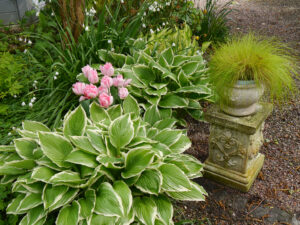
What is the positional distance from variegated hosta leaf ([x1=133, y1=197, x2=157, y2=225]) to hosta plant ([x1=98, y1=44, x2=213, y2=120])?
3.39ft

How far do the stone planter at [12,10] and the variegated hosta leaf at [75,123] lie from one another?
144 inches

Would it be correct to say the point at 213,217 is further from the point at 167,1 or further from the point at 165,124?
the point at 167,1

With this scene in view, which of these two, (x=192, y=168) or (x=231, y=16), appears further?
(x=231, y=16)

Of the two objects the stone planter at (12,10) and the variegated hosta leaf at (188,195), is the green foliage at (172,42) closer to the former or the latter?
the variegated hosta leaf at (188,195)

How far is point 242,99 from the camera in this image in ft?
7.34

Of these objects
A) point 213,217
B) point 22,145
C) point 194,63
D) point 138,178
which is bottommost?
point 213,217

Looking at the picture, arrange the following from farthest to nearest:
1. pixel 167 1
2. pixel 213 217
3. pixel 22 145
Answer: pixel 167 1 → pixel 213 217 → pixel 22 145

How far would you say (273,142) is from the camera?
3264mm

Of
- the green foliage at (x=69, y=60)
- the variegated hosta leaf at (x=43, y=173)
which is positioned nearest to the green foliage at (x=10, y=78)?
the green foliage at (x=69, y=60)

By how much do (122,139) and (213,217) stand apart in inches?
44.9

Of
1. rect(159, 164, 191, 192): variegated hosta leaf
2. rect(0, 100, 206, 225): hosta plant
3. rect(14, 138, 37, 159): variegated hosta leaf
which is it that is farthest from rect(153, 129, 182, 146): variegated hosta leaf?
rect(14, 138, 37, 159): variegated hosta leaf

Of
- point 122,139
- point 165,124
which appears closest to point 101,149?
point 122,139

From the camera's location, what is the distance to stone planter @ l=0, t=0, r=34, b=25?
4.75 meters

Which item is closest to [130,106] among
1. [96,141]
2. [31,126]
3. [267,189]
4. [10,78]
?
[96,141]
